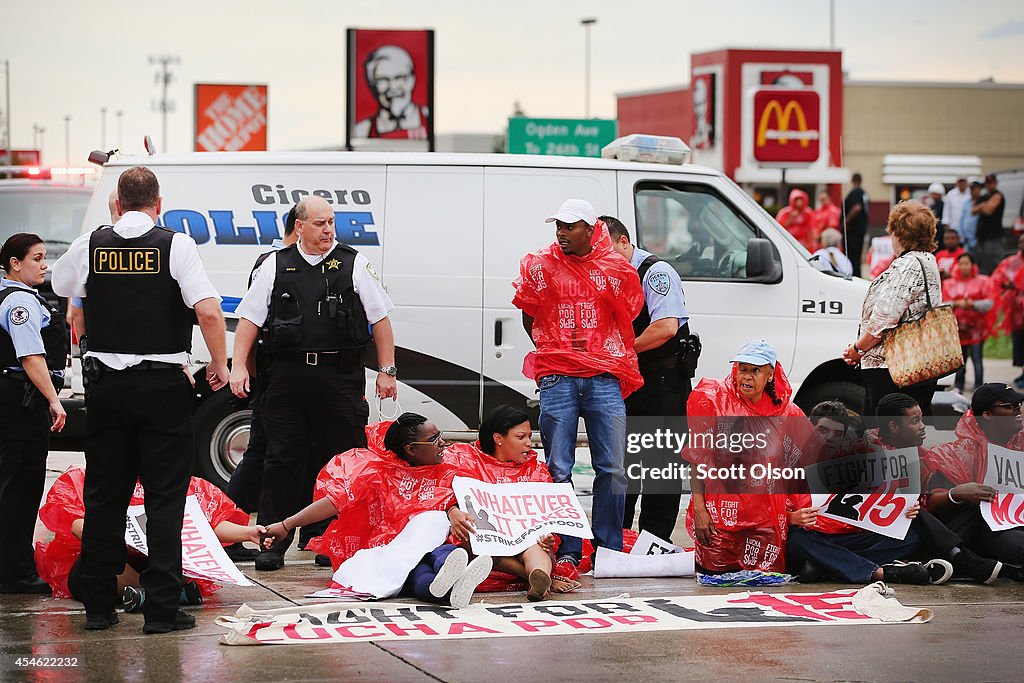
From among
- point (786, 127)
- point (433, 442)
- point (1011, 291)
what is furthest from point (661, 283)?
point (786, 127)

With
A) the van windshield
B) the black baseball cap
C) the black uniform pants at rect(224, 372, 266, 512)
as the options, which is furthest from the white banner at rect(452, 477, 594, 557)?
the van windshield

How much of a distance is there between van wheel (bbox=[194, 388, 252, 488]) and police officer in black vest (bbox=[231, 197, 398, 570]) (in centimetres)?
181

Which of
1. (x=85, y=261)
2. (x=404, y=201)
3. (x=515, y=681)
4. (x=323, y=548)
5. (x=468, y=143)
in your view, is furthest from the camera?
(x=468, y=143)

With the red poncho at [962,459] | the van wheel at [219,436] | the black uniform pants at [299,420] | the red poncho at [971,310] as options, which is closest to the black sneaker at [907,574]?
the red poncho at [962,459]

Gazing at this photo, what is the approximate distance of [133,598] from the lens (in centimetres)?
588

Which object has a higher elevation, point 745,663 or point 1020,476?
point 1020,476

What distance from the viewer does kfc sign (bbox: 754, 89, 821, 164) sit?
25906 millimetres

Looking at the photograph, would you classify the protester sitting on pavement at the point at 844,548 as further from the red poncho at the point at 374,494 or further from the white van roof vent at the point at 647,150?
the white van roof vent at the point at 647,150

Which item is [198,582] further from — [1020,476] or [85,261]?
[1020,476]

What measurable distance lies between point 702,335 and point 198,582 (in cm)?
417

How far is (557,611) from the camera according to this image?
6059mm

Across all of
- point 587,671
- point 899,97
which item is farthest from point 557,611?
point 899,97

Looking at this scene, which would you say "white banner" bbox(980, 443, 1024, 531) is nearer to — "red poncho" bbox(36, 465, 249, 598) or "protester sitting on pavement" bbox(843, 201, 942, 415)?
"protester sitting on pavement" bbox(843, 201, 942, 415)

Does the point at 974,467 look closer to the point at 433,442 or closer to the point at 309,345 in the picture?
the point at 433,442
